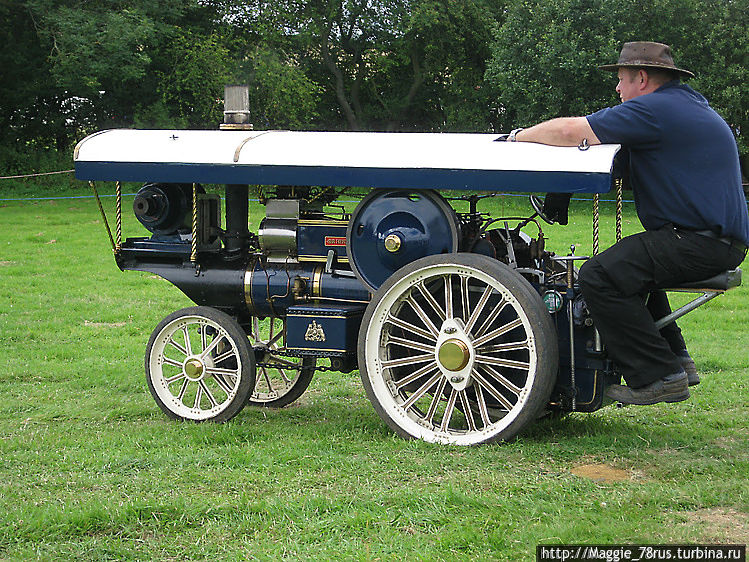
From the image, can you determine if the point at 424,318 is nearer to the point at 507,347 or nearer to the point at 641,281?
the point at 507,347

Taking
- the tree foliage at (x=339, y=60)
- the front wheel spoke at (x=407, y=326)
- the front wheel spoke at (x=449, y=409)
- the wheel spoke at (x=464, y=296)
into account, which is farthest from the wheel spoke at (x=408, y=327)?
the tree foliage at (x=339, y=60)

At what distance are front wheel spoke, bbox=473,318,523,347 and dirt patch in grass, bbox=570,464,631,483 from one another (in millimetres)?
824

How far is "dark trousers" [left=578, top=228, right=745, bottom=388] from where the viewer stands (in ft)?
17.3

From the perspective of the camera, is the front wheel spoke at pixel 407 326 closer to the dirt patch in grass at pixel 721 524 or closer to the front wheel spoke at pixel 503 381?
the front wheel spoke at pixel 503 381

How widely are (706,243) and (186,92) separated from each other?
2497 centimetres

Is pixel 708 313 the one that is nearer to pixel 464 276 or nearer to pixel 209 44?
pixel 464 276

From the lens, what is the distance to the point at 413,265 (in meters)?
5.77

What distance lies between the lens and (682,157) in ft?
17.3

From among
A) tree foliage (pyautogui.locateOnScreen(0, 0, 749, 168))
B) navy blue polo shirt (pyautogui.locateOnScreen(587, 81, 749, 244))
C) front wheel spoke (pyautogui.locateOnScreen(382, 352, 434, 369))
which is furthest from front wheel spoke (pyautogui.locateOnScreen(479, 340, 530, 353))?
tree foliage (pyautogui.locateOnScreen(0, 0, 749, 168))

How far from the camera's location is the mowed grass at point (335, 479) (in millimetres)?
4316

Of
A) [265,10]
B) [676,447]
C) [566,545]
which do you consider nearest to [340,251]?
[676,447]

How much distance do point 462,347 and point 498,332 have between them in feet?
0.73

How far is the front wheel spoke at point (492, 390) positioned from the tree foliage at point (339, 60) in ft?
63.0

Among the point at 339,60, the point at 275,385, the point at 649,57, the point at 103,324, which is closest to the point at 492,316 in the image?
the point at 649,57
